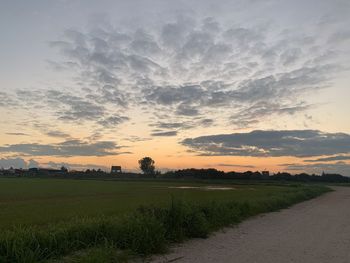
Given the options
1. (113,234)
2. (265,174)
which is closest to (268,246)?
(113,234)

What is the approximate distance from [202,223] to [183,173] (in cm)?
13705

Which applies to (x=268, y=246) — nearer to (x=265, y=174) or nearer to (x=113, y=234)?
(x=113, y=234)

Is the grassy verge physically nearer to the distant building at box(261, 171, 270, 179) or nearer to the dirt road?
the dirt road

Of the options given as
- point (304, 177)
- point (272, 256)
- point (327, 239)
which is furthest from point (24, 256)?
point (304, 177)

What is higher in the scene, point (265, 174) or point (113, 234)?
point (265, 174)

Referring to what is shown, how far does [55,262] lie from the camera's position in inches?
344

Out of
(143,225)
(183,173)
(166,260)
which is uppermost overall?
(183,173)


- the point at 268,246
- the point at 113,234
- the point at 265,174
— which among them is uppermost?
the point at 265,174

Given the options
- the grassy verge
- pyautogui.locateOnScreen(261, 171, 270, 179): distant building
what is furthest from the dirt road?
pyautogui.locateOnScreen(261, 171, 270, 179): distant building

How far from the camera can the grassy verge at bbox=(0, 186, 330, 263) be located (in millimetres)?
8883

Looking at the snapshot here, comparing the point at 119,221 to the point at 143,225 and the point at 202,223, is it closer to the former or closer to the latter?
the point at 143,225

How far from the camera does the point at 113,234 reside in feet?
36.6

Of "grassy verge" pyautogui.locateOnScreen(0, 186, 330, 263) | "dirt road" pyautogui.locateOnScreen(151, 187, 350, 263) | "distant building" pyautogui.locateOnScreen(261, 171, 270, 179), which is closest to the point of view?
"grassy verge" pyautogui.locateOnScreen(0, 186, 330, 263)

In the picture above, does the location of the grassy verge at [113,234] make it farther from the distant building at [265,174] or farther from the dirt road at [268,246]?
the distant building at [265,174]
